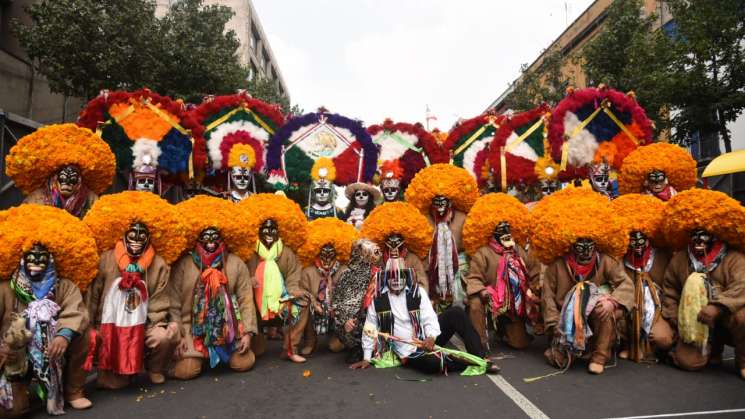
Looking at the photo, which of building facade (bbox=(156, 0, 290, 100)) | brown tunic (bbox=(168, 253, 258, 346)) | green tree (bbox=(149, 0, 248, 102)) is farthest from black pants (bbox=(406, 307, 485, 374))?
building facade (bbox=(156, 0, 290, 100))

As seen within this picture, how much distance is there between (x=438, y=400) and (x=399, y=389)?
1.42ft

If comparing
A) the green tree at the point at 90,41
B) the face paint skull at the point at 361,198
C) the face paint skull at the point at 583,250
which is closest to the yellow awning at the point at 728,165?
the face paint skull at the point at 583,250

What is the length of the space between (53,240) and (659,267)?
19.5 ft

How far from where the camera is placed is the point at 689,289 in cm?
494

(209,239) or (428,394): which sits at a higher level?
(209,239)

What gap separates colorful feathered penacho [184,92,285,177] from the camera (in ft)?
24.6

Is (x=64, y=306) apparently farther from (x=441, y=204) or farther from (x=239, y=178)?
(x=441, y=204)

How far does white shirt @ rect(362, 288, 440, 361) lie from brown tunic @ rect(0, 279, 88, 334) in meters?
2.59

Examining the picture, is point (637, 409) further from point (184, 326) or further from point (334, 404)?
point (184, 326)

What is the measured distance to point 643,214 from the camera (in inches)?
215

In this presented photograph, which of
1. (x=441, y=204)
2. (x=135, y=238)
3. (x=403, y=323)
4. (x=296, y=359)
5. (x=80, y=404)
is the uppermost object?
(x=441, y=204)

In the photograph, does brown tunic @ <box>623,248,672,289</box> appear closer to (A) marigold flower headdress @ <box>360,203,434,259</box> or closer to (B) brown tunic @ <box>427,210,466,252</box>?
(B) brown tunic @ <box>427,210,466,252</box>

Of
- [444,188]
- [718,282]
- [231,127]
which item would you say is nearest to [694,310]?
[718,282]

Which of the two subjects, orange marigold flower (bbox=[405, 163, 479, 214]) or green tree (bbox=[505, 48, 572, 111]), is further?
green tree (bbox=[505, 48, 572, 111])
